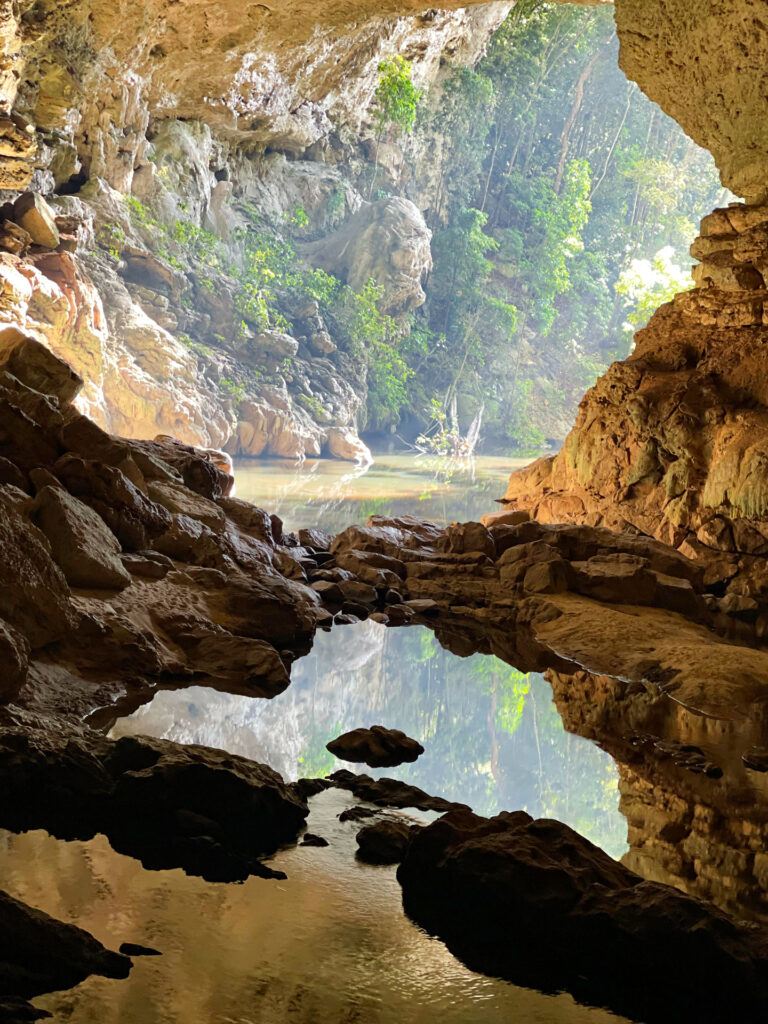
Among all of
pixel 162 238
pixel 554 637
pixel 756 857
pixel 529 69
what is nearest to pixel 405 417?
pixel 162 238

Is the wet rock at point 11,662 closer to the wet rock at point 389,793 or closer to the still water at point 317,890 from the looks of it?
the still water at point 317,890

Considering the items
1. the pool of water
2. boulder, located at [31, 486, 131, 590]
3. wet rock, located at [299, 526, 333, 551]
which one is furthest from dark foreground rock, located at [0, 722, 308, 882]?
the pool of water

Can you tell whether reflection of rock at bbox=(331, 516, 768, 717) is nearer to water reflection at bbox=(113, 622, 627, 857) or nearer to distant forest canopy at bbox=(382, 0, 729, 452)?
water reflection at bbox=(113, 622, 627, 857)

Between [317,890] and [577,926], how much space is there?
92cm

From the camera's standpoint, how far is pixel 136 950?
2.50 metres

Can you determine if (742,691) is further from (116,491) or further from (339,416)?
(339,416)

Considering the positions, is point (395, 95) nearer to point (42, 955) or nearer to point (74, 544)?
point (74, 544)

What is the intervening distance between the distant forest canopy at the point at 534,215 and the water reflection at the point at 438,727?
90.0ft

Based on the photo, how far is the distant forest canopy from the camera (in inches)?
1446

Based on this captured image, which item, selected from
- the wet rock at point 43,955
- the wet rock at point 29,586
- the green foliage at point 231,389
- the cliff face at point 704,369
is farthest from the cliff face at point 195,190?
the wet rock at point 43,955

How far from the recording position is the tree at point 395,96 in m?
29.1

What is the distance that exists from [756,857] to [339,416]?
86.4 feet

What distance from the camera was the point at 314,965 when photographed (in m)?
2.56

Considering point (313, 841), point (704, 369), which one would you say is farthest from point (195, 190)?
point (313, 841)
